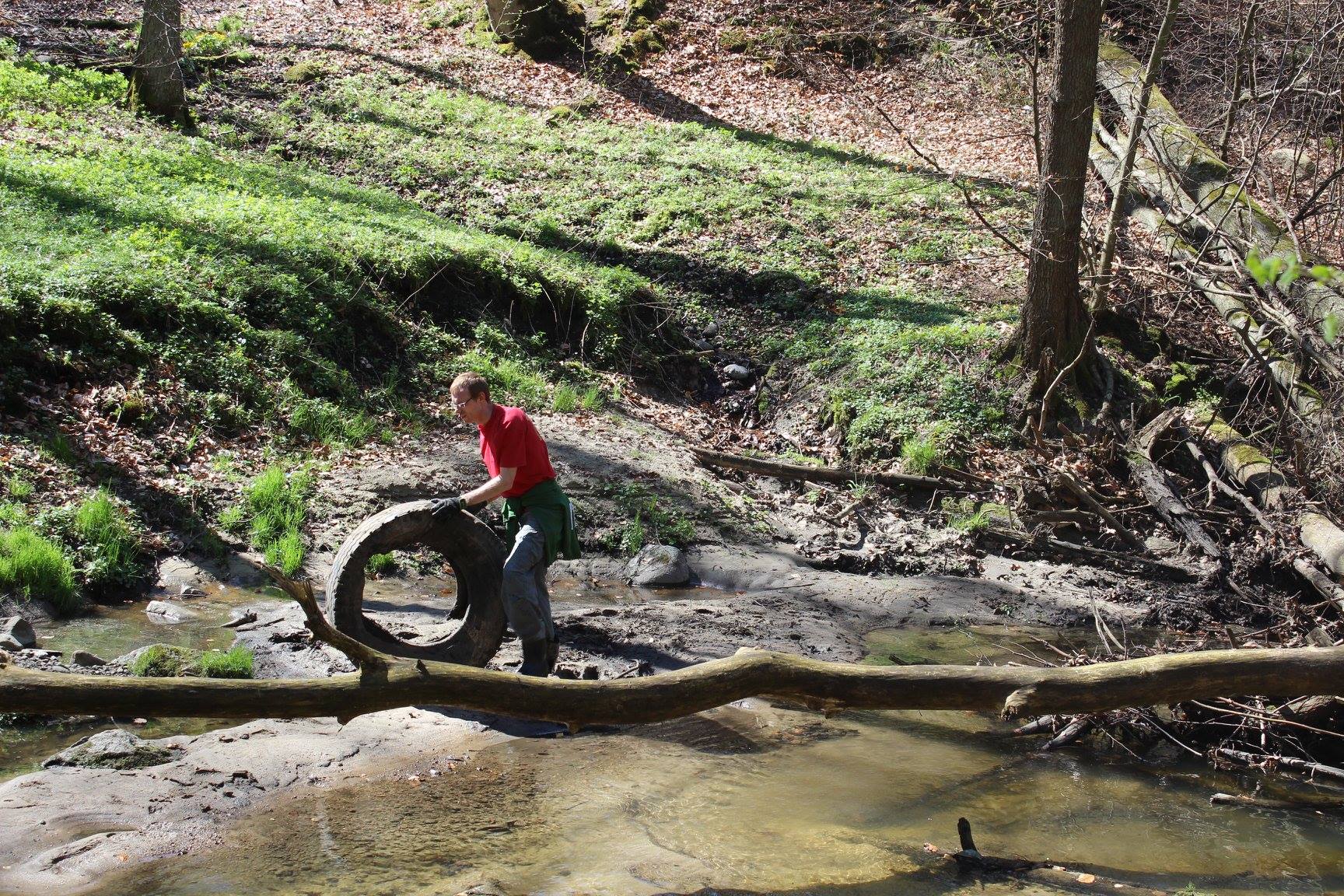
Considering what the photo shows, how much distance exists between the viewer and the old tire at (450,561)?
7043 mm

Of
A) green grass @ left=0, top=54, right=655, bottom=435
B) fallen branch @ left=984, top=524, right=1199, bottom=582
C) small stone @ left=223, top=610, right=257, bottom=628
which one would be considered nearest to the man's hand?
small stone @ left=223, top=610, right=257, bottom=628

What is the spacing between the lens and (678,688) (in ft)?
16.3

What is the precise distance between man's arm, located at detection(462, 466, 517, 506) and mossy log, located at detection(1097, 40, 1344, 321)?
8544mm

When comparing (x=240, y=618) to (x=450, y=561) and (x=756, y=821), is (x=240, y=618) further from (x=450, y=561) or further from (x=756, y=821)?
A: (x=756, y=821)

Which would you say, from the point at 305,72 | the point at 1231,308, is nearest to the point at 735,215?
the point at 1231,308

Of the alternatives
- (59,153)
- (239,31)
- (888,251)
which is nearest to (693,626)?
(888,251)

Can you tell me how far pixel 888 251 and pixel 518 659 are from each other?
11.1 meters

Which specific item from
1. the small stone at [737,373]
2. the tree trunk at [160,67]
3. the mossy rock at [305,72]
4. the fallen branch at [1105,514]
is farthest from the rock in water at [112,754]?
Result: the mossy rock at [305,72]

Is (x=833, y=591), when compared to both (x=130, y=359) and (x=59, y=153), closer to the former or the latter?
(x=130, y=359)

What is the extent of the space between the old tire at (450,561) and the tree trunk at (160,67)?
1307 cm

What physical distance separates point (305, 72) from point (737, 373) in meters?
11.6

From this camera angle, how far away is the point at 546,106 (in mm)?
21391

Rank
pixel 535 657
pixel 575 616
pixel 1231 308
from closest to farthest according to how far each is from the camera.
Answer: pixel 535 657 → pixel 575 616 → pixel 1231 308

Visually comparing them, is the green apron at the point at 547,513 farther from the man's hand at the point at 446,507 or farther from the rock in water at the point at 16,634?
the rock in water at the point at 16,634
